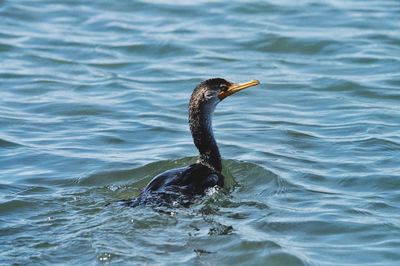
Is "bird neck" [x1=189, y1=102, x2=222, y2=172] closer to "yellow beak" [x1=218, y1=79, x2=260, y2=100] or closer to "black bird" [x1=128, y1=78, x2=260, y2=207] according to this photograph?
"black bird" [x1=128, y1=78, x2=260, y2=207]

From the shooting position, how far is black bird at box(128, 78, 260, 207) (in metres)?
10.4

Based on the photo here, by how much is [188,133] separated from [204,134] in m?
1.80

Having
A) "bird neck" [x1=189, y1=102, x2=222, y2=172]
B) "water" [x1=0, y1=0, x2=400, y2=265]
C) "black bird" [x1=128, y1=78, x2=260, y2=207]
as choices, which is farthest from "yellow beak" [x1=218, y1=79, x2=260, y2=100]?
"water" [x1=0, y1=0, x2=400, y2=265]

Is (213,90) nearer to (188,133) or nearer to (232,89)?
(232,89)

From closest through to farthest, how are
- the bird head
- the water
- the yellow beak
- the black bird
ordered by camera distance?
the water < the black bird < the bird head < the yellow beak

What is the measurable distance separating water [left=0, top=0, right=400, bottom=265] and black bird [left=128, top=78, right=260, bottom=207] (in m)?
0.18

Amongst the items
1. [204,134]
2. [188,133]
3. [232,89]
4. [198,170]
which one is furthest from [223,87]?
[188,133]

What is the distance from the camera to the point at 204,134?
1173 centimetres

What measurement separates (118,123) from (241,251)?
471 centimetres

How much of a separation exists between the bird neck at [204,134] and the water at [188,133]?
28 centimetres

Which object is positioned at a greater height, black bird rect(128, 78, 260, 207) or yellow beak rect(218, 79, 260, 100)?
yellow beak rect(218, 79, 260, 100)

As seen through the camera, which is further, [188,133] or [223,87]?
[188,133]

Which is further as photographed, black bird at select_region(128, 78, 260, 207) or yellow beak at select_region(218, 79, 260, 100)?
yellow beak at select_region(218, 79, 260, 100)

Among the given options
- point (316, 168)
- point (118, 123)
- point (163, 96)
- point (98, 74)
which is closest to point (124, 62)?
point (98, 74)
